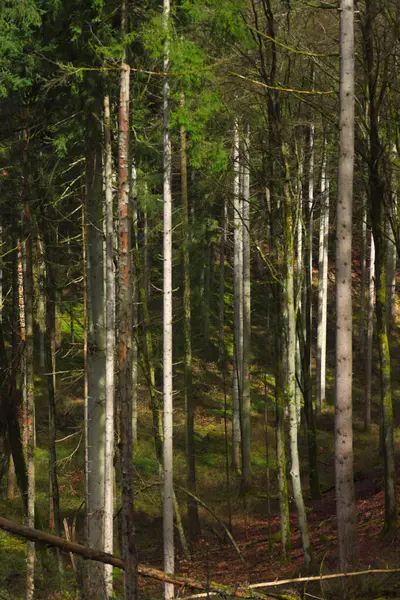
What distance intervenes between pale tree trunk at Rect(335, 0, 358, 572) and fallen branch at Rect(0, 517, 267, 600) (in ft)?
7.62

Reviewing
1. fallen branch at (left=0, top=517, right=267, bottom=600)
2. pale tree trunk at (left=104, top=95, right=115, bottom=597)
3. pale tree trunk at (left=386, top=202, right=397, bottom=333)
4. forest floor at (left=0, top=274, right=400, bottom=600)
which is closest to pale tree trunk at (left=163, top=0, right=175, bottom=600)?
forest floor at (left=0, top=274, right=400, bottom=600)

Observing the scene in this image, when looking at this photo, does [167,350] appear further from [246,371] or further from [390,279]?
[390,279]

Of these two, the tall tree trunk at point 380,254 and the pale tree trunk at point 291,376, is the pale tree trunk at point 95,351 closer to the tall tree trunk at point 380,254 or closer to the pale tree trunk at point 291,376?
the pale tree trunk at point 291,376

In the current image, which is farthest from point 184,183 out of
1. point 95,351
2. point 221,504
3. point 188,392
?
point 221,504

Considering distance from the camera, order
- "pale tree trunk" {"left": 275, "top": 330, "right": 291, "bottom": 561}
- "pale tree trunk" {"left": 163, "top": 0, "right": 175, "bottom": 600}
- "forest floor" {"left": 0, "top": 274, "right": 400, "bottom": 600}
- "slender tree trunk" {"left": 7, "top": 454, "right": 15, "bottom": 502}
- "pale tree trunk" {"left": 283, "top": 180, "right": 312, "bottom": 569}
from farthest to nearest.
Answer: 1. "slender tree trunk" {"left": 7, "top": 454, "right": 15, "bottom": 502}
2. "pale tree trunk" {"left": 275, "top": 330, "right": 291, "bottom": 561}
3. "forest floor" {"left": 0, "top": 274, "right": 400, "bottom": 600}
4. "pale tree trunk" {"left": 163, "top": 0, "right": 175, "bottom": 600}
5. "pale tree trunk" {"left": 283, "top": 180, "right": 312, "bottom": 569}

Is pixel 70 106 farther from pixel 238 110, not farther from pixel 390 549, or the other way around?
pixel 390 549

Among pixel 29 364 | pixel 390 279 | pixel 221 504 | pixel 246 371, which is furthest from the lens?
pixel 390 279

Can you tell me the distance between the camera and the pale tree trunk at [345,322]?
838 centimetres

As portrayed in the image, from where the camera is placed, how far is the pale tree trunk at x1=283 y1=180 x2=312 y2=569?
11.9 meters

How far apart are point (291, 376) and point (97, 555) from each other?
288 inches

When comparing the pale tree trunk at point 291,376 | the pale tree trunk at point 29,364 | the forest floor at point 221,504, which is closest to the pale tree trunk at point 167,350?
the forest floor at point 221,504

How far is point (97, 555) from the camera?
521 centimetres

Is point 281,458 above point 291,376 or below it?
below

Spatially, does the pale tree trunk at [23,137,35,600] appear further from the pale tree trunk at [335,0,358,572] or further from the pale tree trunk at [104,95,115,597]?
the pale tree trunk at [335,0,358,572]
